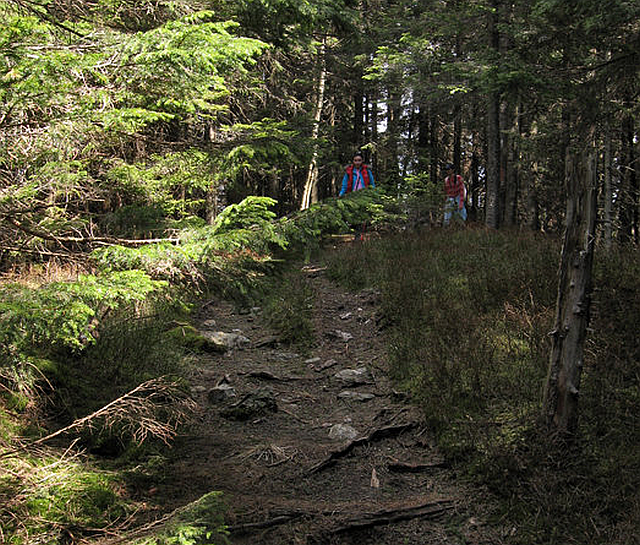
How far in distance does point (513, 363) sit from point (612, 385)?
94 cm

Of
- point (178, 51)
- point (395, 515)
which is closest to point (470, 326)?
point (395, 515)

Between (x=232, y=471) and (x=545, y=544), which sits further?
(x=232, y=471)

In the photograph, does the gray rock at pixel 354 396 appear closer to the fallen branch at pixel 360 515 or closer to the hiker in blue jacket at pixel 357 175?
the fallen branch at pixel 360 515

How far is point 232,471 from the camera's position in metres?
4.17

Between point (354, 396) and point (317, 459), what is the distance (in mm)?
1506

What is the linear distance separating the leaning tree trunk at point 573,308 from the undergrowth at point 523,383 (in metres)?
0.26

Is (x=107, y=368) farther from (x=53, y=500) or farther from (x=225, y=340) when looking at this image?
(x=225, y=340)

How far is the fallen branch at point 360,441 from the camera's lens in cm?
438

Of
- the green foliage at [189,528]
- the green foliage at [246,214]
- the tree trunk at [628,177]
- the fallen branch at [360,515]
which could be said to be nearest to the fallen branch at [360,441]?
the fallen branch at [360,515]

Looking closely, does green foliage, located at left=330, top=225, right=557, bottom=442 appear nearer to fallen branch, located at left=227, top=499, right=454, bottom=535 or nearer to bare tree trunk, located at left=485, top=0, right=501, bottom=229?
fallen branch, located at left=227, top=499, right=454, bottom=535

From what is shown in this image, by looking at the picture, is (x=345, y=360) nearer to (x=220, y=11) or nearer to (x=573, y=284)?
(x=573, y=284)

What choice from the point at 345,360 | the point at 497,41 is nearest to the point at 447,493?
the point at 345,360

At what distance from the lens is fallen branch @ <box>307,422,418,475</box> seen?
438cm

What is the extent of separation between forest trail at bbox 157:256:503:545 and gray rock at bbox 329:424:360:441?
0.9 inches
